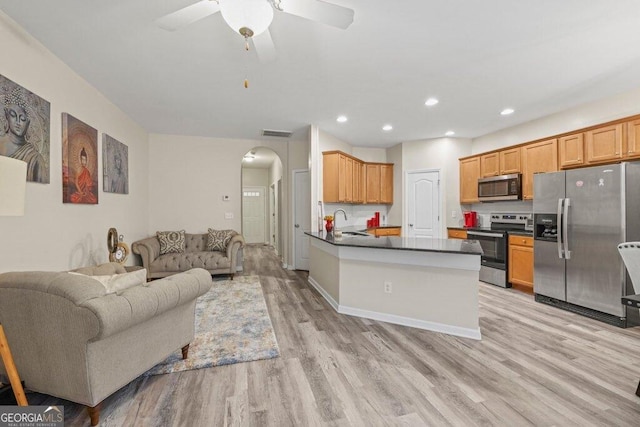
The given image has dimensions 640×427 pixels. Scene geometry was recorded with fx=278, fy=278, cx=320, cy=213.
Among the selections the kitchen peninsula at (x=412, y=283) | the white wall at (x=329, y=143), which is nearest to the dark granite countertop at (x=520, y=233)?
the kitchen peninsula at (x=412, y=283)

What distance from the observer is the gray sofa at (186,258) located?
4516 millimetres

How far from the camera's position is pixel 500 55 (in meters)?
2.67

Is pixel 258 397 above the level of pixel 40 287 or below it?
below

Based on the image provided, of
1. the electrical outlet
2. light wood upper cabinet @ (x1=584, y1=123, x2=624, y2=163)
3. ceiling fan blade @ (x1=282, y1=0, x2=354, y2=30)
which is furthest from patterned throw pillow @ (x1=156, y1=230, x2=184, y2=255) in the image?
light wood upper cabinet @ (x1=584, y1=123, x2=624, y2=163)

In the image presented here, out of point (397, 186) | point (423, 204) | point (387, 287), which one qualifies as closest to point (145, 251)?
point (387, 287)

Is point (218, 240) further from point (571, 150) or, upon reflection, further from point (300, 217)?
point (571, 150)

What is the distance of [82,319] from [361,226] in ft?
17.6

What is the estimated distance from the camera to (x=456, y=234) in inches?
216

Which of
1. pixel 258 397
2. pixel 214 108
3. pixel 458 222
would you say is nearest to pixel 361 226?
pixel 458 222

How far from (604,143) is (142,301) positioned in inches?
202

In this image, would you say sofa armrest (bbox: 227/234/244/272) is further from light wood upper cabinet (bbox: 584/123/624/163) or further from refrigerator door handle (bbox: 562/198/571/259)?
light wood upper cabinet (bbox: 584/123/624/163)

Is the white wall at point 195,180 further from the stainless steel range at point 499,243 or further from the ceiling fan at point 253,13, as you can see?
the ceiling fan at point 253,13

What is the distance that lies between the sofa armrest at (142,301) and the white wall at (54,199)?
1356mm

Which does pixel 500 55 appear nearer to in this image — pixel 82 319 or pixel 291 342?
pixel 291 342
